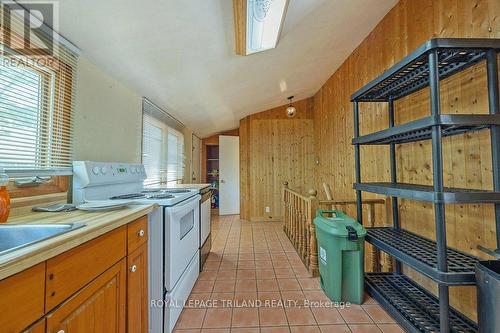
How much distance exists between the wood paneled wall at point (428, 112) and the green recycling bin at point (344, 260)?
521 millimetres

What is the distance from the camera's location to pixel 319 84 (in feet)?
13.9

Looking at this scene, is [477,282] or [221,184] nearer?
[477,282]

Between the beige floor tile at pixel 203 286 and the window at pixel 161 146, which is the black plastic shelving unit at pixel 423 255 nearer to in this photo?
the beige floor tile at pixel 203 286

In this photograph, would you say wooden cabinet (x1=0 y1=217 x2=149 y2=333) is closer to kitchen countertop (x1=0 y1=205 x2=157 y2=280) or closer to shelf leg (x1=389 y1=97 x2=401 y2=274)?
kitchen countertop (x1=0 y1=205 x2=157 y2=280)

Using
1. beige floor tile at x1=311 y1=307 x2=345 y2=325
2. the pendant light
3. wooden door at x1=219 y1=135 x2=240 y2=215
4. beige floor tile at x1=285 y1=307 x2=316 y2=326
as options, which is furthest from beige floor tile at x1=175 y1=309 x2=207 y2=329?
wooden door at x1=219 y1=135 x2=240 y2=215

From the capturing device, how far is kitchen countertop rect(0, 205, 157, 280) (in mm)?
577

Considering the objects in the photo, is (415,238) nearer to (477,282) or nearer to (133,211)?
(477,282)

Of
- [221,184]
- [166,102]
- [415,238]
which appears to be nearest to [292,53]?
[166,102]

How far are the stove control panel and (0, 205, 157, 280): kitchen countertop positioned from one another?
37cm

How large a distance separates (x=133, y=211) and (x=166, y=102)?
1.99 m

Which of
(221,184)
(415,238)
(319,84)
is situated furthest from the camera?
(221,184)

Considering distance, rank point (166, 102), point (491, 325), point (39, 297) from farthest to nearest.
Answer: point (166, 102) < point (491, 325) < point (39, 297)

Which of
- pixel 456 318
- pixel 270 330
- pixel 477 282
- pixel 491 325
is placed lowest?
pixel 270 330

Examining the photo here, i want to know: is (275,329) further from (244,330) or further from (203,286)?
(203,286)
